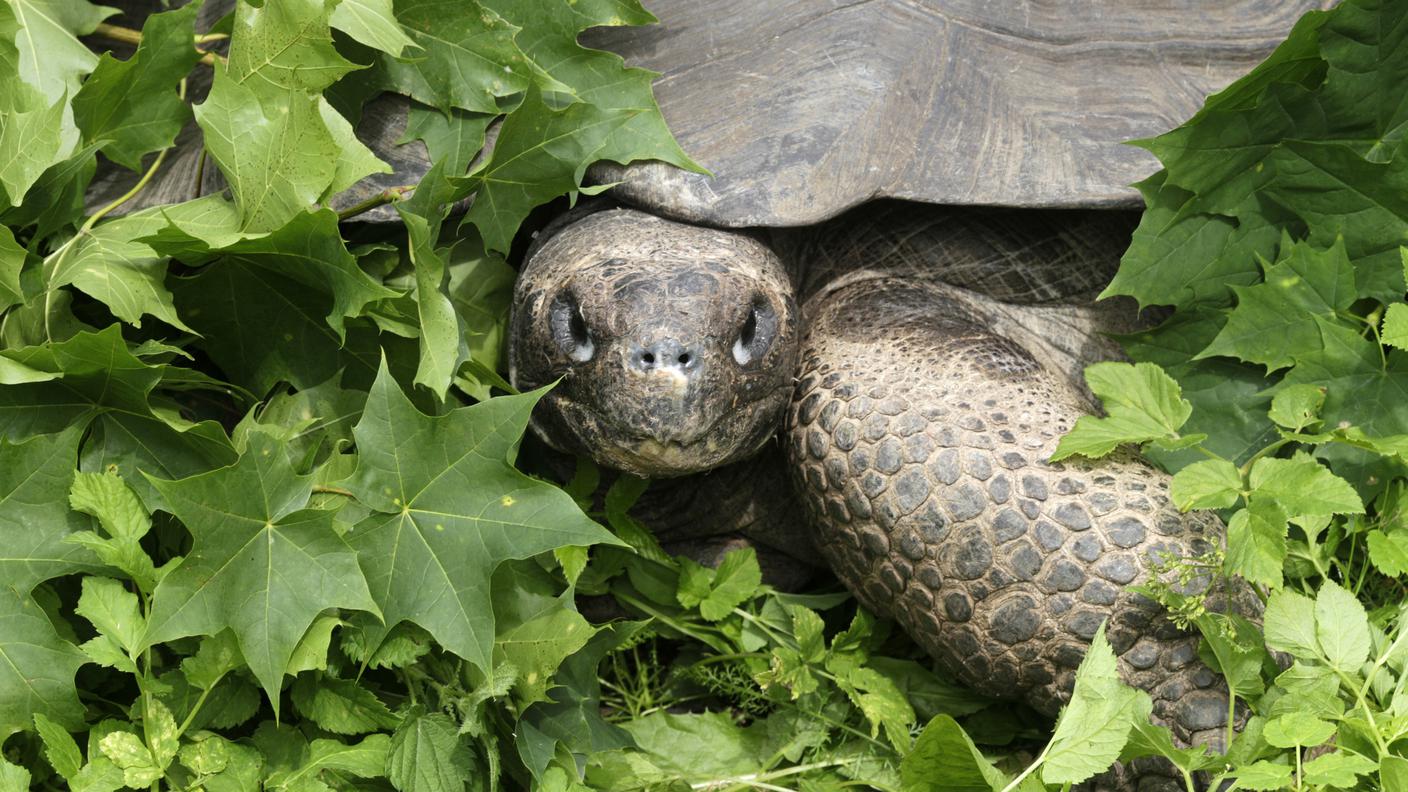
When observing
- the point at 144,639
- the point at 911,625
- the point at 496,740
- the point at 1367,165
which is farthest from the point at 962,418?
the point at 144,639

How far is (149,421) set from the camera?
1.95m

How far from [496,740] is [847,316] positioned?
1.03m

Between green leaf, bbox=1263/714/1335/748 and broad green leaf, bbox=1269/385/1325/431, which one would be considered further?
broad green leaf, bbox=1269/385/1325/431

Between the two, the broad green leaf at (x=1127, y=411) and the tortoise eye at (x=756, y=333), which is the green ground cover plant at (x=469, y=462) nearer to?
the broad green leaf at (x=1127, y=411)

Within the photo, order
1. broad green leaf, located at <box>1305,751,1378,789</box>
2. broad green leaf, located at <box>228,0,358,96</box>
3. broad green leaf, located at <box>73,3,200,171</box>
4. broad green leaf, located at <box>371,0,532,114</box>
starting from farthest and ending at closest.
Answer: broad green leaf, located at <box>371,0,532,114</box> < broad green leaf, located at <box>73,3,200,171</box> < broad green leaf, located at <box>228,0,358,96</box> < broad green leaf, located at <box>1305,751,1378,789</box>

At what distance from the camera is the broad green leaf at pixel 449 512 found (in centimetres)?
178

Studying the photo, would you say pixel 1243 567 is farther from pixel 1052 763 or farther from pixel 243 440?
pixel 243 440

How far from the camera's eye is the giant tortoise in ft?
6.57

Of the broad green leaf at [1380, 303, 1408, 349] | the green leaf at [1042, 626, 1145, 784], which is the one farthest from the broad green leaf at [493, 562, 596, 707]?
the broad green leaf at [1380, 303, 1408, 349]

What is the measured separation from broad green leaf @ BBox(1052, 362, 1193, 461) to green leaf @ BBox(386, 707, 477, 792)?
3.27 feet

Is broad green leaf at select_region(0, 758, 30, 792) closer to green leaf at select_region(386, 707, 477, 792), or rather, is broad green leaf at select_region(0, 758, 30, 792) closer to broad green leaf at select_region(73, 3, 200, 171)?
green leaf at select_region(386, 707, 477, 792)

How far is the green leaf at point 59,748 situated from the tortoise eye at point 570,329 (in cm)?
90

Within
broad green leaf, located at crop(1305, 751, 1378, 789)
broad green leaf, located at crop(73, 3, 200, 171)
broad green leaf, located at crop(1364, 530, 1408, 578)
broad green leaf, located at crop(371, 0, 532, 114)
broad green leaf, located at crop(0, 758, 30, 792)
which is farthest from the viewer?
broad green leaf, located at crop(371, 0, 532, 114)

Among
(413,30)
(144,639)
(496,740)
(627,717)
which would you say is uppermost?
(413,30)
